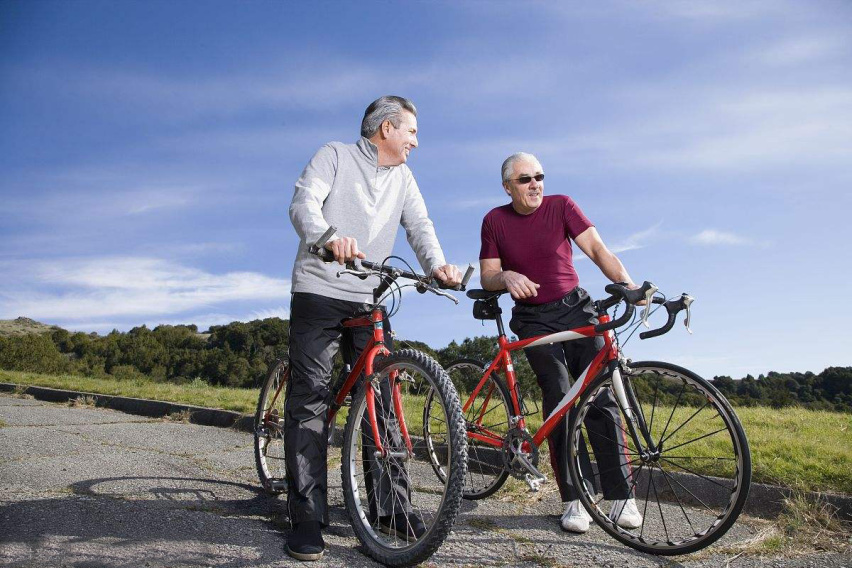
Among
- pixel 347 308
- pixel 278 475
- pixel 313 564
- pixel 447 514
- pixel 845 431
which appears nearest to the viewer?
pixel 447 514

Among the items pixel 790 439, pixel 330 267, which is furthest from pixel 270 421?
pixel 790 439

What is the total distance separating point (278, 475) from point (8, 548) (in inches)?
84.6

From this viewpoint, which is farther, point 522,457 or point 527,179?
point 527,179

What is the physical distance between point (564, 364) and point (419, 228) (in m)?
1.28

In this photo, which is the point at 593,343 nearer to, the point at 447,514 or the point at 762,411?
the point at 447,514

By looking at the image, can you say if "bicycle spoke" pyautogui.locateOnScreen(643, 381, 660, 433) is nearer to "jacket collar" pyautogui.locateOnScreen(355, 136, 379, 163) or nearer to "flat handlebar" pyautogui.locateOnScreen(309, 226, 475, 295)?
"flat handlebar" pyautogui.locateOnScreen(309, 226, 475, 295)

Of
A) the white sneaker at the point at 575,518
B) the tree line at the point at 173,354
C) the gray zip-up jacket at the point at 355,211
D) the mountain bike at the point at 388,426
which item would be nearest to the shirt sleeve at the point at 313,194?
the gray zip-up jacket at the point at 355,211

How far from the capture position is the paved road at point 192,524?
10.7 ft

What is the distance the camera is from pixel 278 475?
5121 millimetres

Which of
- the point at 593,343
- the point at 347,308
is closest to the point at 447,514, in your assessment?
the point at 347,308

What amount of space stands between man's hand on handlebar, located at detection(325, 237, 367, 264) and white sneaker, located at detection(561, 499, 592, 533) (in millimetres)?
2068

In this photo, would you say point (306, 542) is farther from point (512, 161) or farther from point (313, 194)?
point (512, 161)

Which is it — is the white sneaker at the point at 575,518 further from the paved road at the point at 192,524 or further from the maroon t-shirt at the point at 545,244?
the maroon t-shirt at the point at 545,244

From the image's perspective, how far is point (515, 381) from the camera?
4.54 meters
